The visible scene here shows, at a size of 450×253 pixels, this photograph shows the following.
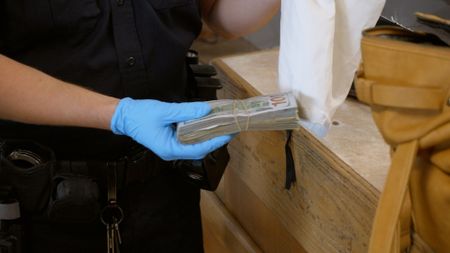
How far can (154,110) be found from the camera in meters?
0.71

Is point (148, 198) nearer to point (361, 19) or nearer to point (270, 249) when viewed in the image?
point (270, 249)

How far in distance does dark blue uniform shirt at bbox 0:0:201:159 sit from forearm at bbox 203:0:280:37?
101mm

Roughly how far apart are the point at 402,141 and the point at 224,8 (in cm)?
53

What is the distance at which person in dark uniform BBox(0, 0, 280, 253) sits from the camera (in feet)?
2.28

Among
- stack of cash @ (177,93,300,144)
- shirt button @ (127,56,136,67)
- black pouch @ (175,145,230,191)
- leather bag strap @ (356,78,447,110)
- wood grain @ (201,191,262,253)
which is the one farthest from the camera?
wood grain @ (201,191,262,253)

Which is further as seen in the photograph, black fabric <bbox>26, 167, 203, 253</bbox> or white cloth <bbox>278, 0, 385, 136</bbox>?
black fabric <bbox>26, 167, 203, 253</bbox>

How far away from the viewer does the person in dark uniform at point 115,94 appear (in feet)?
2.28

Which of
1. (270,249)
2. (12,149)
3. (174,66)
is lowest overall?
(270,249)

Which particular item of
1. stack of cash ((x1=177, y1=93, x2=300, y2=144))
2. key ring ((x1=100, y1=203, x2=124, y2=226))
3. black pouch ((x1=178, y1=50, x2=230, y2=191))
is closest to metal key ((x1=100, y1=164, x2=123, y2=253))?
key ring ((x1=100, y1=203, x2=124, y2=226))

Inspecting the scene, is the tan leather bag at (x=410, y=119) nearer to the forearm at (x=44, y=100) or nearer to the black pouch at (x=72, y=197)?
the forearm at (x=44, y=100)

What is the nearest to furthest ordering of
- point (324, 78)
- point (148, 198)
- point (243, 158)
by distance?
point (324, 78), point (148, 198), point (243, 158)

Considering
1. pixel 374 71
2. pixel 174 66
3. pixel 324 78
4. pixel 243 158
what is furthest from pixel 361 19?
pixel 243 158

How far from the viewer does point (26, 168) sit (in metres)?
0.80

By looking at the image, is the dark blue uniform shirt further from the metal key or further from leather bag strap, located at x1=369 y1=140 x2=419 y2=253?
leather bag strap, located at x1=369 y1=140 x2=419 y2=253
